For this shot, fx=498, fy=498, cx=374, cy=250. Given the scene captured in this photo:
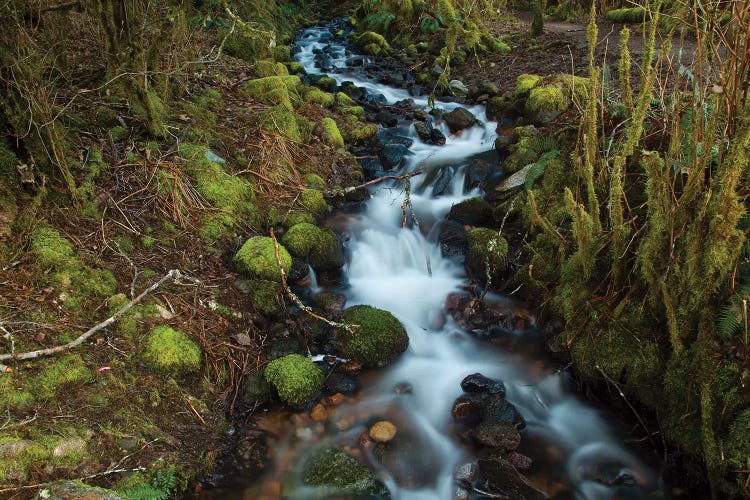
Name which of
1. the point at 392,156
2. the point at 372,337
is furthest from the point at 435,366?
the point at 392,156

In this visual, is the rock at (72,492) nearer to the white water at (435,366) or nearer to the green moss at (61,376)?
the green moss at (61,376)

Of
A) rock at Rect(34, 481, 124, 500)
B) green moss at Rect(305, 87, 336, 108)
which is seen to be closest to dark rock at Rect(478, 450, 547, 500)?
rock at Rect(34, 481, 124, 500)

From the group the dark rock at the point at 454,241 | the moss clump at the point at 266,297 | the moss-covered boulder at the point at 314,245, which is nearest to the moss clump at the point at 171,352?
the moss clump at the point at 266,297

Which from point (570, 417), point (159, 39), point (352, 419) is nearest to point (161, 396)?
point (352, 419)

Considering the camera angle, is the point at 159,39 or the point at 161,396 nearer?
the point at 161,396

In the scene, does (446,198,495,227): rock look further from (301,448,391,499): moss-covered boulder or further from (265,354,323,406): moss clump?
(301,448,391,499): moss-covered boulder

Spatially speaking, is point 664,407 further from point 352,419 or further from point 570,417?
point 352,419

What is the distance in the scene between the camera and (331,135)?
706 cm

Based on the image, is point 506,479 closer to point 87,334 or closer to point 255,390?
point 255,390

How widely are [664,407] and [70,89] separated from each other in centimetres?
591

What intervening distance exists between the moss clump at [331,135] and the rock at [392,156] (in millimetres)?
633

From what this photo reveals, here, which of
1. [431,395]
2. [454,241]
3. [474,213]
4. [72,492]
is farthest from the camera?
[474,213]

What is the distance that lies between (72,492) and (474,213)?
4.70 metres

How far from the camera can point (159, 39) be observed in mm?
5312
